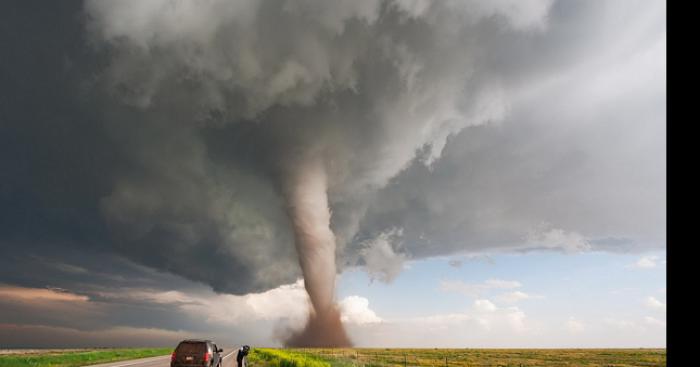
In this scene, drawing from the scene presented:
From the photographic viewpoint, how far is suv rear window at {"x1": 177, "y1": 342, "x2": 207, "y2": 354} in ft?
80.2

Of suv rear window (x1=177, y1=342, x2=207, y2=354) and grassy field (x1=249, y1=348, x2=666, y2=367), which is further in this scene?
grassy field (x1=249, y1=348, x2=666, y2=367)

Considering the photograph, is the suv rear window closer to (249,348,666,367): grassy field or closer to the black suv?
the black suv

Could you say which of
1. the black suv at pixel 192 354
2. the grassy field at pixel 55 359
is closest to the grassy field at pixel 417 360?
the black suv at pixel 192 354

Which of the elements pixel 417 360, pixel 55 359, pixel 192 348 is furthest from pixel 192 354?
pixel 417 360

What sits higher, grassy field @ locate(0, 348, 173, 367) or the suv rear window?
the suv rear window

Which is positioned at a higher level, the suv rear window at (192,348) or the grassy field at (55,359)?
the suv rear window at (192,348)

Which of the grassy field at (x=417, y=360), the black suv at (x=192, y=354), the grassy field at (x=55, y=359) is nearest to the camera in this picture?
the black suv at (x=192, y=354)

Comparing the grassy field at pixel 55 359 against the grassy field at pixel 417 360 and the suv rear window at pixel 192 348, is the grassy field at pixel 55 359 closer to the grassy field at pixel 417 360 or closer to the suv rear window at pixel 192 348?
the grassy field at pixel 417 360

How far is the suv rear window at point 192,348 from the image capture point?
24.4m

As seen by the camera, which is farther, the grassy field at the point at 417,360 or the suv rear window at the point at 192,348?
the grassy field at the point at 417,360

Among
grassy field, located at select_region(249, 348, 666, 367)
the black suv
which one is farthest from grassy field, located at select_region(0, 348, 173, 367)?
the black suv
